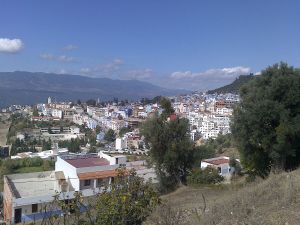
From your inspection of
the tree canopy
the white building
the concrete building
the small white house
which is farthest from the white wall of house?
the white building

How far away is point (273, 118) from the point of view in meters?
11.2

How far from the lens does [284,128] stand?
10.8 meters

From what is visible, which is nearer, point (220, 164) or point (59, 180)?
point (59, 180)

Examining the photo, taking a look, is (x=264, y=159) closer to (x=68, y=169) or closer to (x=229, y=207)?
(x=229, y=207)

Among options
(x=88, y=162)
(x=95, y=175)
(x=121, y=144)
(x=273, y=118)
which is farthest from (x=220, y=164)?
(x=121, y=144)

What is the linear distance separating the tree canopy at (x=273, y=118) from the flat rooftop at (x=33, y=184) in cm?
1444

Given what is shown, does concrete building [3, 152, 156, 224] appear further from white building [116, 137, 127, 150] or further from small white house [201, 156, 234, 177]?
white building [116, 137, 127, 150]

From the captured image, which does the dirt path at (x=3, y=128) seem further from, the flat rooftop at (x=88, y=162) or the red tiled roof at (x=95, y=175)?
the red tiled roof at (x=95, y=175)

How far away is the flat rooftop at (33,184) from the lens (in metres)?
23.0

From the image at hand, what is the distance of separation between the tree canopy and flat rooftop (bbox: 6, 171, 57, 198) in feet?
47.4

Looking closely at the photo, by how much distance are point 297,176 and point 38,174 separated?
70.4 ft

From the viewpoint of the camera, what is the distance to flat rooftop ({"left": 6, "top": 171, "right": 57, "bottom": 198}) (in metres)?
23.0

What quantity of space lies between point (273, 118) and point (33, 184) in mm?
18101

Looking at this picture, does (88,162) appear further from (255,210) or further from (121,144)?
(121,144)
